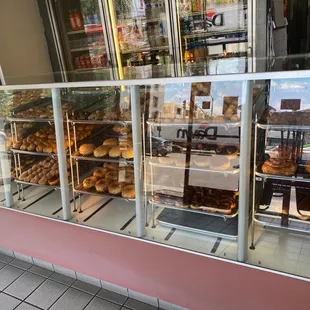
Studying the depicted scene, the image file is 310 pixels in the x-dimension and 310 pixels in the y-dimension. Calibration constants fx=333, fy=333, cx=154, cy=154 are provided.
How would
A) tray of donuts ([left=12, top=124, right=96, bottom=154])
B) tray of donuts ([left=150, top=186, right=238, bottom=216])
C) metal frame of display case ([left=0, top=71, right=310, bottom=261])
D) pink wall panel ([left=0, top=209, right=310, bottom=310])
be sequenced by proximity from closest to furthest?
metal frame of display case ([left=0, top=71, right=310, bottom=261])
pink wall panel ([left=0, top=209, right=310, bottom=310])
tray of donuts ([left=150, top=186, right=238, bottom=216])
tray of donuts ([left=12, top=124, right=96, bottom=154])

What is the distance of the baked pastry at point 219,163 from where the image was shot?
1764mm

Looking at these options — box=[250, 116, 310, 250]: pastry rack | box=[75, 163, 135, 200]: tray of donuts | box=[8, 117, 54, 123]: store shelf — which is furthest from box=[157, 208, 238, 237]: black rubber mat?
box=[8, 117, 54, 123]: store shelf

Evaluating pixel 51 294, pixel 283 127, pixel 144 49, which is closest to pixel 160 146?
pixel 283 127

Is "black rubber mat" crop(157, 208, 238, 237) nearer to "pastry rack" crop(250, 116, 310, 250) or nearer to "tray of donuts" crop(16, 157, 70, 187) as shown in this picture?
"pastry rack" crop(250, 116, 310, 250)

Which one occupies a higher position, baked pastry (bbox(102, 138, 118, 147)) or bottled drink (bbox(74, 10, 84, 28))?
bottled drink (bbox(74, 10, 84, 28))

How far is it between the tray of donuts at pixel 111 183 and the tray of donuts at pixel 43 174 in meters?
0.18

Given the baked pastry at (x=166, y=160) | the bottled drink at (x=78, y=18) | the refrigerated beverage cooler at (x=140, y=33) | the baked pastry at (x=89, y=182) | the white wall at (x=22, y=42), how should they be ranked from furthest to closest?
the bottled drink at (x=78, y=18)
the refrigerated beverage cooler at (x=140, y=33)
the white wall at (x=22, y=42)
the baked pastry at (x=89, y=182)
the baked pastry at (x=166, y=160)

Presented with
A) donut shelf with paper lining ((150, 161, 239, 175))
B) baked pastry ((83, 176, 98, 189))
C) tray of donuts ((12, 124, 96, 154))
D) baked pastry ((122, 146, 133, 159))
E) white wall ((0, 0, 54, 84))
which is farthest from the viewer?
white wall ((0, 0, 54, 84))

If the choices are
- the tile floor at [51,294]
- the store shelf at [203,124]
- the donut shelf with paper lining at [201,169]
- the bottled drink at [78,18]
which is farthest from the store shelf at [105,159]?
the bottled drink at [78,18]

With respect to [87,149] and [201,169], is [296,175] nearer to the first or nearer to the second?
[201,169]

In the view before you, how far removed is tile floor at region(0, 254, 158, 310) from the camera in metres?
2.31

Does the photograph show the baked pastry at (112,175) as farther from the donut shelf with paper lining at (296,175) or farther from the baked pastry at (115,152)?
the donut shelf with paper lining at (296,175)

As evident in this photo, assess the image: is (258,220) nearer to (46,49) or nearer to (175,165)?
(175,165)

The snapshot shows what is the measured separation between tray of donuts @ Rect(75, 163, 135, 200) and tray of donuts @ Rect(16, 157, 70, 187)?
184 millimetres
